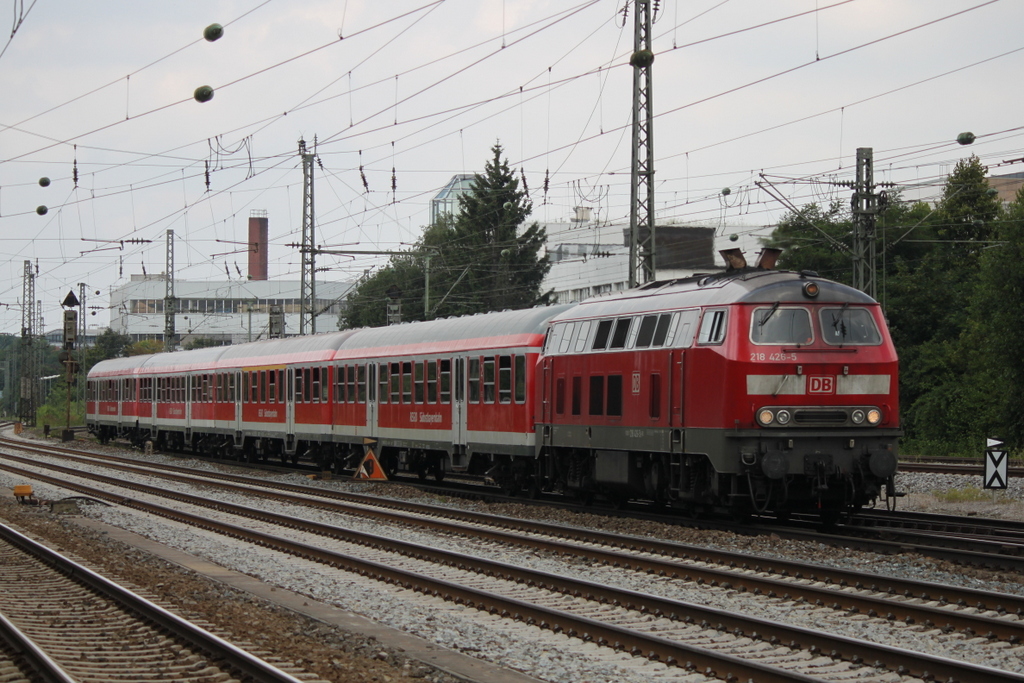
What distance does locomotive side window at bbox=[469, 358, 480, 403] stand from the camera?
24.4 metres

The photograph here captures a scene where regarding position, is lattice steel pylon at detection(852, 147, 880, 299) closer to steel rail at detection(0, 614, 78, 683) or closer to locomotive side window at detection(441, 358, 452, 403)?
locomotive side window at detection(441, 358, 452, 403)

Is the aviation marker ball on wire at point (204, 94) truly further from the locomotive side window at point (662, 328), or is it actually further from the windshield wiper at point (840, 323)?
the windshield wiper at point (840, 323)

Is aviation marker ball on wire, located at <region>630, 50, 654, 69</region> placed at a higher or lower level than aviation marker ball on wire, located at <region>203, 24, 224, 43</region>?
higher

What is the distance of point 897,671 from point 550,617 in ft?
10.9

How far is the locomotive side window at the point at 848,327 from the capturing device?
16.7 metres

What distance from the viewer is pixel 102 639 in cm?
1043

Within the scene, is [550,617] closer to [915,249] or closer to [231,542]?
[231,542]

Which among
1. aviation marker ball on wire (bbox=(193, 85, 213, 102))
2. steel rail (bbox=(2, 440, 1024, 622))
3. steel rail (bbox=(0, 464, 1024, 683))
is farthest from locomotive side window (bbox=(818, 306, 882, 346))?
aviation marker ball on wire (bbox=(193, 85, 213, 102))

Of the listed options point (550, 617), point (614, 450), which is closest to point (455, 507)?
point (614, 450)

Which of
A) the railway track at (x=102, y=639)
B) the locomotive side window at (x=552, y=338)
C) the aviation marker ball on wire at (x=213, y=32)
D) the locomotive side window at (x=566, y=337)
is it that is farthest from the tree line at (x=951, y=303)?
the railway track at (x=102, y=639)

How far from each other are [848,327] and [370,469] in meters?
15.6

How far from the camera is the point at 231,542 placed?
18.2 meters

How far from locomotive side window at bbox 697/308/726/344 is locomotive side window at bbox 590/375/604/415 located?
2803mm

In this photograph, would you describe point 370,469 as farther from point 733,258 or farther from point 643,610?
point 643,610
